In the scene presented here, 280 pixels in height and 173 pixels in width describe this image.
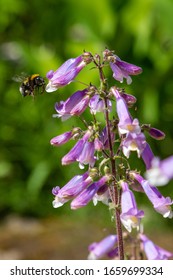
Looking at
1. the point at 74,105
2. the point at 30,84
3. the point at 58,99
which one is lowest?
the point at 74,105

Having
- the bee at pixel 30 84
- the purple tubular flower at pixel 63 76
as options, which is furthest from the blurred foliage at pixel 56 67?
the purple tubular flower at pixel 63 76

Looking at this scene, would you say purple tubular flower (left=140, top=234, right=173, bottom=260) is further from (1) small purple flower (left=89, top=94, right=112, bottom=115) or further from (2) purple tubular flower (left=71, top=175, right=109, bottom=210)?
(1) small purple flower (left=89, top=94, right=112, bottom=115)

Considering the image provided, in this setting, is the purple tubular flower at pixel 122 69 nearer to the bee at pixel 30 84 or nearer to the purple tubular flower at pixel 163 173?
the purple tubular flower at pixel 163 173

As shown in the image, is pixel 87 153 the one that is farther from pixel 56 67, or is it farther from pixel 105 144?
pixel 56 67

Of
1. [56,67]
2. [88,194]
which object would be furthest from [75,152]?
[56,67]

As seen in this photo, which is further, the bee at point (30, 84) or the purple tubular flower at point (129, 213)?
the bee at point (30, 84)

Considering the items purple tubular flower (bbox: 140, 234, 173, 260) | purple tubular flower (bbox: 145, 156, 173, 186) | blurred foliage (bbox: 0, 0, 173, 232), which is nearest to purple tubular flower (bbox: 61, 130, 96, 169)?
purple tubular flower (bbox: 145, 156, 173, 186)
